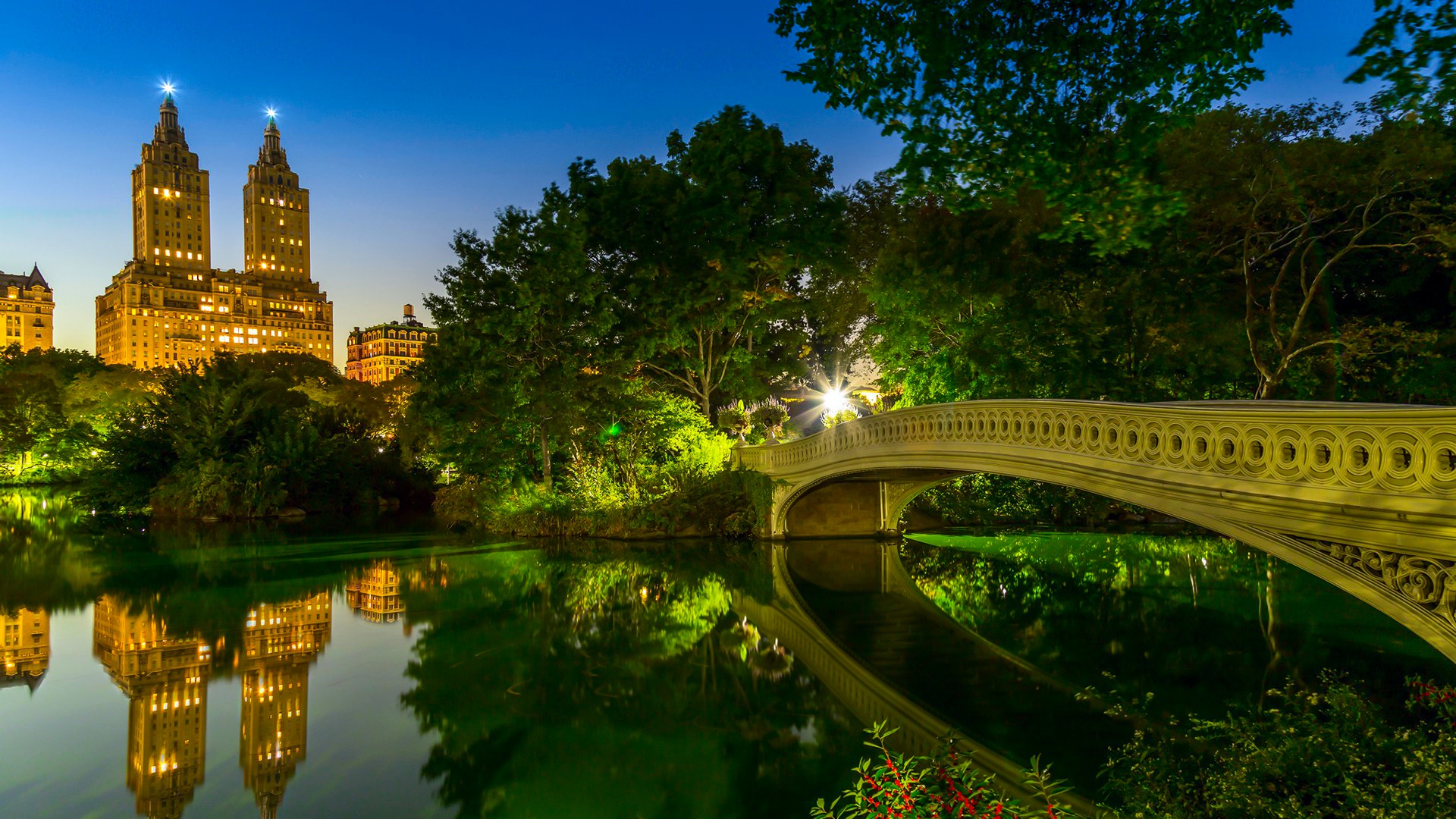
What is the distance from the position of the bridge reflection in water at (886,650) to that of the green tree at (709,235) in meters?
8.80

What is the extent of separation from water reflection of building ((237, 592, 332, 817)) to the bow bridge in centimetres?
839

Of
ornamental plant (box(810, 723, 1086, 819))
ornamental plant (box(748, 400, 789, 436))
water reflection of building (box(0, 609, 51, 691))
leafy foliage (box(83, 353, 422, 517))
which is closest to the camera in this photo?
ornamental plant (box(810, 723, 1086, 819))

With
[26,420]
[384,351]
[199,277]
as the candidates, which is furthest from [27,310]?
[26,420]

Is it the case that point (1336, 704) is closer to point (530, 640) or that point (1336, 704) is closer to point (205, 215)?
point (530, 640)

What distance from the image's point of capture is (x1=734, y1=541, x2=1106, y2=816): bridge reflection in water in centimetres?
774

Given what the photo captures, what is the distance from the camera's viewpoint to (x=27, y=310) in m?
124

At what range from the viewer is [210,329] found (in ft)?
422

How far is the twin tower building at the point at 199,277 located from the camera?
12494 cm

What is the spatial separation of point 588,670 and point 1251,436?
7.60m

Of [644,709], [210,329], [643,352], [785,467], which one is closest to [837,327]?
[643,352]

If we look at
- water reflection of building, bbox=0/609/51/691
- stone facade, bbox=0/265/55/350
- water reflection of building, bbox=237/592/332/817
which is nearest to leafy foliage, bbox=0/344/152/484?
water reflection of building, bbox=0/609/51/691

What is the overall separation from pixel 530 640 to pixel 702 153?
16.9 m

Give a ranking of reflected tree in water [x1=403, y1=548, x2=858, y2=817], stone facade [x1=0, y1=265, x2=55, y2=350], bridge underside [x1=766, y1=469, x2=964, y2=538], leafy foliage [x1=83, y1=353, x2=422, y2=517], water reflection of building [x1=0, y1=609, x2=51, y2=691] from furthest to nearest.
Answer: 1. stone facade [x1=0, y1=265, x2=55, y2=350]
2. leafy foliage [x1=83, y1=353, x2=422, y2=517]
3. bridge underside [x1=766, y1=469, x2=964, y2=538]
4. water reflection of building [x1=0, y1=609, x2=51, y2=691]
5. reflected tree in water [x1=403, y1=548, x2=858, y2=817]

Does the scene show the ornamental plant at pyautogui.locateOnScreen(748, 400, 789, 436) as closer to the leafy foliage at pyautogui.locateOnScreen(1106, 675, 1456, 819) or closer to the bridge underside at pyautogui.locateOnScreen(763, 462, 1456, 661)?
the bridge underside at pyautogui.locateOnScreen(763, 462, 1456, 661)
